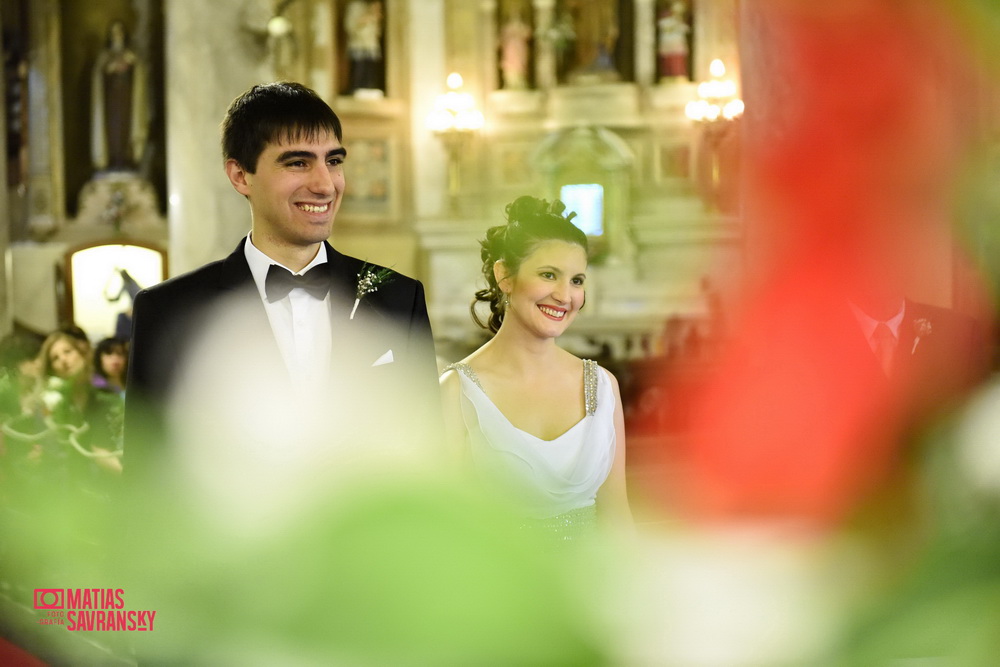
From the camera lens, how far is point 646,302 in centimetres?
1159

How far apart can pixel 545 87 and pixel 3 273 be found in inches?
266

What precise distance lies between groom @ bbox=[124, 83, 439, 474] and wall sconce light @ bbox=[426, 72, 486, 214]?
10995 mm

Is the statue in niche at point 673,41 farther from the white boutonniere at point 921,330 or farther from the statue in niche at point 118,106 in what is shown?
the white boutonniere at point 921,330

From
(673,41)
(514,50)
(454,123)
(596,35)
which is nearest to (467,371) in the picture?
(454,123)

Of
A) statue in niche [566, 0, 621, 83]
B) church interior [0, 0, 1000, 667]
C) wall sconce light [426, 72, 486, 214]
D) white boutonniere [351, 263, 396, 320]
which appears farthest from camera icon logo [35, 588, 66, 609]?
statue in niche [566, 0, 621, 83]

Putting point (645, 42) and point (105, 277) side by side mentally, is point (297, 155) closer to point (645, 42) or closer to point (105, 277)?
point (105, 277)

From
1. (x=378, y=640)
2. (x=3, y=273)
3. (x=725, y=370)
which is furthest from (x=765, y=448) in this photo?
(x=3, y=273)

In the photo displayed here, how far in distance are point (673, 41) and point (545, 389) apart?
11374 millimetres

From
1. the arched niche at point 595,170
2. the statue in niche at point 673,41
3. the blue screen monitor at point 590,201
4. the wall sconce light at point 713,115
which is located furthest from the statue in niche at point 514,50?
the wall sconce light at point 713,115

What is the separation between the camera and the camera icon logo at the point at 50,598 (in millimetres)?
379

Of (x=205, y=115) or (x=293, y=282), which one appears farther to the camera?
(x=205, y=115)

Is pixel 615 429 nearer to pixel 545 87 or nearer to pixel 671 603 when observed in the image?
pixel 671 603

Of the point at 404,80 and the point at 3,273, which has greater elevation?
the point at 404,80

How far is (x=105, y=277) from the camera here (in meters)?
11.1
